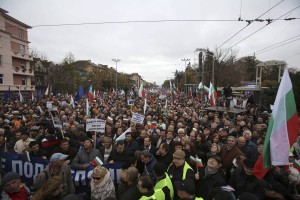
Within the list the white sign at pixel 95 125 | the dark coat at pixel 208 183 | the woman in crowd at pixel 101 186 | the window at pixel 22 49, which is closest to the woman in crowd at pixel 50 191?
the woman in crowd at pixel 101 186

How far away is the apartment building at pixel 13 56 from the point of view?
117ft

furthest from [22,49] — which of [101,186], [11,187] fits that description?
[101,186]

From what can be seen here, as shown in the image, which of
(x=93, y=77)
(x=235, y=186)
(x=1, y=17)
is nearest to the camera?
(x=235, y=186)

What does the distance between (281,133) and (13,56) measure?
45.7 meters

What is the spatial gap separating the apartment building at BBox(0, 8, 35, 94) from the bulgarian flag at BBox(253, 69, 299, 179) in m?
38.7

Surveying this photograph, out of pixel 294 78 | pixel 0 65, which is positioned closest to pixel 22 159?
pixel 294 78

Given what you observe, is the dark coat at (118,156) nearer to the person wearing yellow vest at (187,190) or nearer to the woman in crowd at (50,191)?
the woman in crowd at (50,191)

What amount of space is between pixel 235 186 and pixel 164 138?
139 inches

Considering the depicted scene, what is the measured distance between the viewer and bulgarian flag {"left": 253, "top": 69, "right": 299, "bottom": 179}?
2846 mm

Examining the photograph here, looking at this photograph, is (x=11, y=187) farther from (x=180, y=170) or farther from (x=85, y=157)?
(x=180, y=170)

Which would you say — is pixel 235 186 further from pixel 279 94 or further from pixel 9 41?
pixel 9 41

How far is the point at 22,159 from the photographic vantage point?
15.9 ft

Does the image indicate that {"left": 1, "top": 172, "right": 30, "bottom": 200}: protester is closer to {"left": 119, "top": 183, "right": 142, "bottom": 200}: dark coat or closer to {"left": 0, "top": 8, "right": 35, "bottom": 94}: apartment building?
{"left": 119, "top": 183, "right": 142, "bottom": 200}: dark coat

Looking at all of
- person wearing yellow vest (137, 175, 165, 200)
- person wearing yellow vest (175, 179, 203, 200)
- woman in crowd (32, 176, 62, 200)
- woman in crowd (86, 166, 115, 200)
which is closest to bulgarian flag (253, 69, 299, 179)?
person wearing yellow vest (175, 179, 203, 200)
